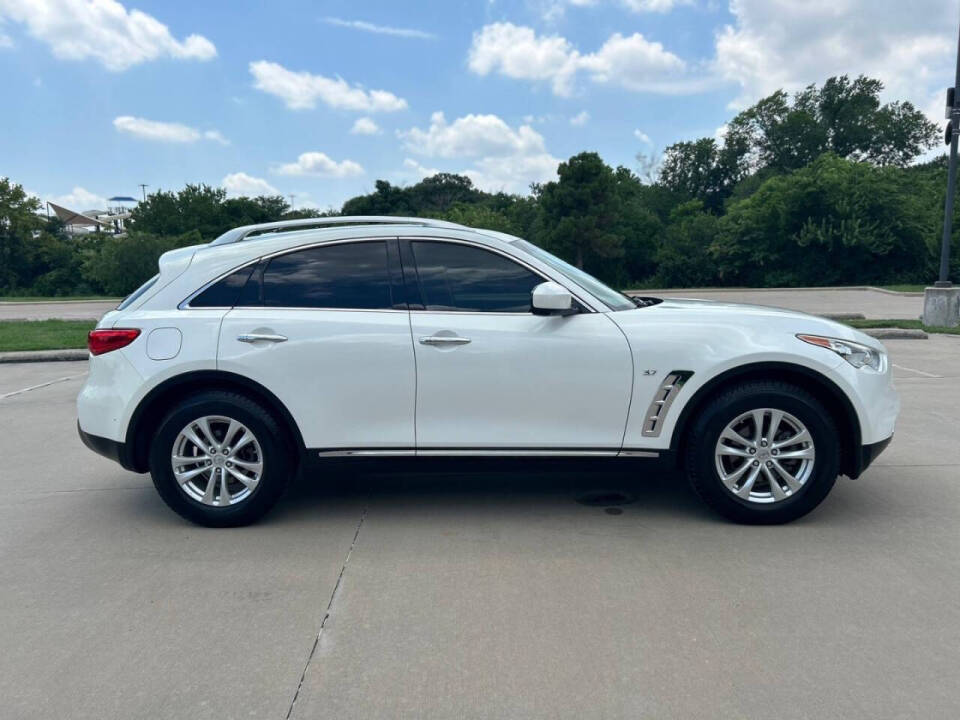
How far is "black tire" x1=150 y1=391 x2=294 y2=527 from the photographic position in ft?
14.2

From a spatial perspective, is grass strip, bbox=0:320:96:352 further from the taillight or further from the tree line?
the tree line

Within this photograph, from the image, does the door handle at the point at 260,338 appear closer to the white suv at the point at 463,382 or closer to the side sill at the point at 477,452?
the white suv at the point at 463,382

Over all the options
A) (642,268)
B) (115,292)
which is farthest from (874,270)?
(115,292)

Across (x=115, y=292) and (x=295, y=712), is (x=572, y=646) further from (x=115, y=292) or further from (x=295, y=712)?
(x=115, y=292)

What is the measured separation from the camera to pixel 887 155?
62.3 meters

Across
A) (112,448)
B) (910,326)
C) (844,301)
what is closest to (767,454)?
(112,448)

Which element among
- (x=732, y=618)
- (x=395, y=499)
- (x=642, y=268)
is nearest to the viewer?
(x=732, y=618)

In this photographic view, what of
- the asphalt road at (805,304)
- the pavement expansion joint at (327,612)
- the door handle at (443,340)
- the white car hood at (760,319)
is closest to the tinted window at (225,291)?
the door handle at (443,340)

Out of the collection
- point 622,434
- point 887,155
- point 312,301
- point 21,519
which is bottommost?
point 21,519

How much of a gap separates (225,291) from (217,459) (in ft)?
3.15

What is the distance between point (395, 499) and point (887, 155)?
68.3 metres

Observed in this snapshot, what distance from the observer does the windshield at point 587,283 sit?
4.57 metres

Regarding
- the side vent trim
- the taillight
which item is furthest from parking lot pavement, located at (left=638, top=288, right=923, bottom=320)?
the taillight

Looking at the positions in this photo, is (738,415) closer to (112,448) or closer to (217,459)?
(217,459)
